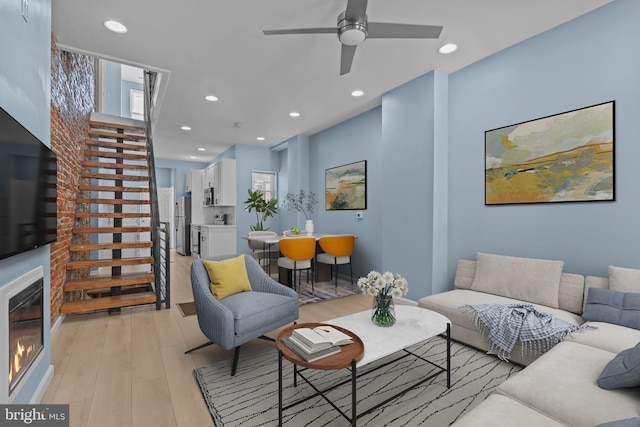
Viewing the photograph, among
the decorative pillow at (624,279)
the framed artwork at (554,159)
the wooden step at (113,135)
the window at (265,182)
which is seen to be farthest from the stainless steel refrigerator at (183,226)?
the decorative pillow at (624,279)

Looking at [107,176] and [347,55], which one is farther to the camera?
[107,176]

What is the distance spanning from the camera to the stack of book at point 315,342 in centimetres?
155

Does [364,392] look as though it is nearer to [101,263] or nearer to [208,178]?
[101,263]

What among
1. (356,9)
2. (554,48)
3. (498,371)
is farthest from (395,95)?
(498,371)

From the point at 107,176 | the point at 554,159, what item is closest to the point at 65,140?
the point at 107,176

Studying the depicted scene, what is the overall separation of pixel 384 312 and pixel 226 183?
5437 mm

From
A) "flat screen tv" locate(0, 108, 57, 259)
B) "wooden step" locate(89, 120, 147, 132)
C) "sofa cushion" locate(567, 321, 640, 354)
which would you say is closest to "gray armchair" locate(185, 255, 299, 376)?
"flat screen tv" locate(0, 108, 57, 259)

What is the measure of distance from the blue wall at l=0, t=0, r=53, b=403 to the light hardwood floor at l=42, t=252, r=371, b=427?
9.7 inches

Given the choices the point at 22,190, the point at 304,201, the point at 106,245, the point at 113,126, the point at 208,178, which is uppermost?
the point at 113,126

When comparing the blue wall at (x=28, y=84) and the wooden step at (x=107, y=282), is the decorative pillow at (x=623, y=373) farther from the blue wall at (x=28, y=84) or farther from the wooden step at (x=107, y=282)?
the wooden step at (x=107, y=282)

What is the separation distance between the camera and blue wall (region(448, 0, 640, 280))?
2.32 meters

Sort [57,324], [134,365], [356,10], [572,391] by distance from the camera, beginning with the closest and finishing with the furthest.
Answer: [572,391], [356,10], [134,365], [57,324]

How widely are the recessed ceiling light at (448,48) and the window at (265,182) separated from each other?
5.01 meters

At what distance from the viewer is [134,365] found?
2.32 meters
